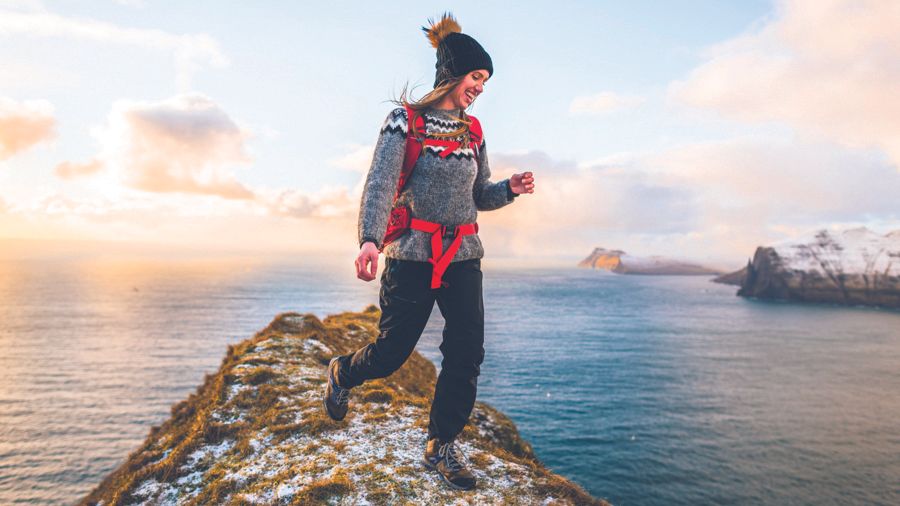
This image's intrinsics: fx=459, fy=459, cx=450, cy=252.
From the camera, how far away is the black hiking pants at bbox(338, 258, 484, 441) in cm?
403

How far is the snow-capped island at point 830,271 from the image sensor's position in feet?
445

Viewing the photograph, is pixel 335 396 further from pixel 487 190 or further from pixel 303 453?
pixel 487 190

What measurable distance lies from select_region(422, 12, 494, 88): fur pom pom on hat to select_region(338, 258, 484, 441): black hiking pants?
1.72 m

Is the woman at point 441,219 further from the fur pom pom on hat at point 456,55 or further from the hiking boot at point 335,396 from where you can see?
the hiking boot at point 335,396

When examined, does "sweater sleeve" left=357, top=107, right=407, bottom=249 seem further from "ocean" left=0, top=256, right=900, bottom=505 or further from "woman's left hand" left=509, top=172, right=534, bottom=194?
"ocean" left=0, top=256, right=900, bottom=505

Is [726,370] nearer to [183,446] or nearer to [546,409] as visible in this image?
[546,409]

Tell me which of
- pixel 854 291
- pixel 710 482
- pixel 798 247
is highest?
pixel 798 247

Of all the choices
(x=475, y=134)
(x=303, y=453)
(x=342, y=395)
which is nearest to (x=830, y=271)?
(x=475, y=134)

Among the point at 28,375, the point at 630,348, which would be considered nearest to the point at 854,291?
the point at 630,348

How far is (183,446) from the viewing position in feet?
17.8

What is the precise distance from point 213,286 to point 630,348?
6046 inches

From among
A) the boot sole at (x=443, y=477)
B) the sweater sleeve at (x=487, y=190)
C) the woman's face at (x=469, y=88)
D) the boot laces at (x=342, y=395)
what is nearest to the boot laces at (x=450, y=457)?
the boot sole at (x=443, y=477)

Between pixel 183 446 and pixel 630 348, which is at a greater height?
pixel 183 446

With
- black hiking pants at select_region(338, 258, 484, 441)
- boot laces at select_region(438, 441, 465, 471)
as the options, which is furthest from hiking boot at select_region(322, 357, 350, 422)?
boot laces at select_region(438, 441, 465, 471)
